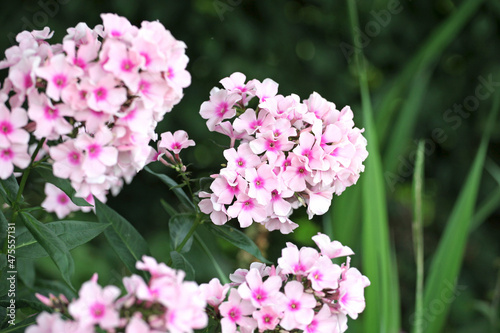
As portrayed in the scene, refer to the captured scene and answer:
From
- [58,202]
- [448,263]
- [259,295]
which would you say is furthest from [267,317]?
[448,263]

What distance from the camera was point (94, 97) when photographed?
2.12ft

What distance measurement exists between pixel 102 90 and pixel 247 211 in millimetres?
274

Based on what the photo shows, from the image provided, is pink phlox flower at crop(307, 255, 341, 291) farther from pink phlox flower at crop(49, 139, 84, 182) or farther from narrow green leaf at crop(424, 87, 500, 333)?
narrow green leaf at crop(424, 87, 500, 333)

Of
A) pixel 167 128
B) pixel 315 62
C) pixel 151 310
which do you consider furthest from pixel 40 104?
pixel 315 62

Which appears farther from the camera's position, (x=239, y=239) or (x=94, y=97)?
(x=239, y=239)

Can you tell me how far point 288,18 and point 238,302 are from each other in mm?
1509

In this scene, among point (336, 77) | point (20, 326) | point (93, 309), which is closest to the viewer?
point (93, 309)

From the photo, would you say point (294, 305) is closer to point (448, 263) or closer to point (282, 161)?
point (282, 161)

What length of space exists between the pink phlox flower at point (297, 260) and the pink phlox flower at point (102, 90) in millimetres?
265

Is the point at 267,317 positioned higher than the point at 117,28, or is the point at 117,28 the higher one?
the point at 117,28

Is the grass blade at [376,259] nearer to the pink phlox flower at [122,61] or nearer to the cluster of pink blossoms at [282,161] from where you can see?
the cluster of pink blossoms at [282,161]

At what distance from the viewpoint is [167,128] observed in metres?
1.93

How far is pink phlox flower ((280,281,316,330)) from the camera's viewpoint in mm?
696

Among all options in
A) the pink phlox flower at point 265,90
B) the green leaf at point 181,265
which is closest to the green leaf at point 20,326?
the green leaf at point 181,265
